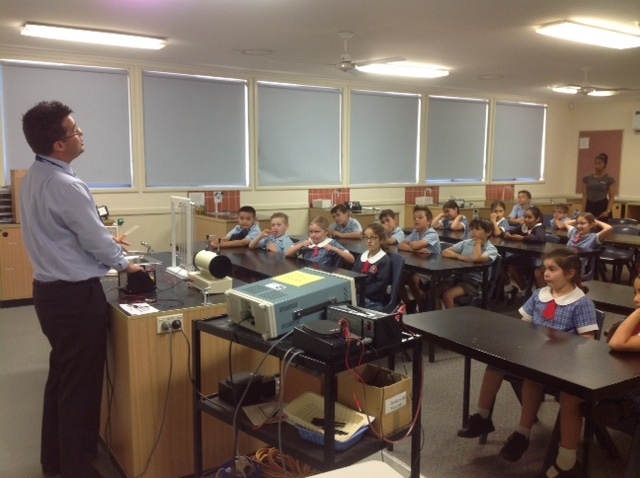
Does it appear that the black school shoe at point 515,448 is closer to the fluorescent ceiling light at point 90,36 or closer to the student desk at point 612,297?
the student desk at point 612,297

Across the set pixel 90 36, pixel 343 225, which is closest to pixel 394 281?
pixel 343 225

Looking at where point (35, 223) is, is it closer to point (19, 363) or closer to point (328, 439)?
point (328, 439)

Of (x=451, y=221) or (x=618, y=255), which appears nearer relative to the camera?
(x=618, y=255)

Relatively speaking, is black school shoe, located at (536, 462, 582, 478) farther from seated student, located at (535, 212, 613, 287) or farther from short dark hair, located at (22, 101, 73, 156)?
seated student, located at (535, 212, 613, 287)

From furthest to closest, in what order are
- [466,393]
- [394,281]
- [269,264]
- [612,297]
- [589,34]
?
[589,34] < [269,264] < [394,281] < [612,297] < [466,393]

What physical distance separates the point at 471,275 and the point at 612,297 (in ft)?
4.95

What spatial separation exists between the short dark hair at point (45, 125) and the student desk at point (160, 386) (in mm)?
740

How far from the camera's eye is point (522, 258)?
5836 millimetres

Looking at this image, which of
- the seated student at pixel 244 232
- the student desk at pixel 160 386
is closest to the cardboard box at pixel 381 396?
the student desk at pixel 160 386

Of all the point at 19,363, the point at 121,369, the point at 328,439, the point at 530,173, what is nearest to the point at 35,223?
the point at 121,369

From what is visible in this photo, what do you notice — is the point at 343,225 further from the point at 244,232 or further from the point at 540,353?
the point at 540,353

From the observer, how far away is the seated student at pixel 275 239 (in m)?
4.97

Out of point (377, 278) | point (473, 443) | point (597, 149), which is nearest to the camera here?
point (473, 443)

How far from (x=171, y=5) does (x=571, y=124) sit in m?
8.37
